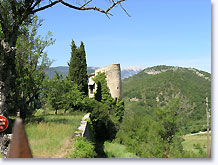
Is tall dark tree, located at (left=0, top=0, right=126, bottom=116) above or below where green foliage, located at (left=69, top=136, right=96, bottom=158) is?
above

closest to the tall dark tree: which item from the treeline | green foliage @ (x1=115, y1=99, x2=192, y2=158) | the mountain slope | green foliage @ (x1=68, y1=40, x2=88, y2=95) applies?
the treeline

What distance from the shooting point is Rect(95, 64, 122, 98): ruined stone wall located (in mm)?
13188

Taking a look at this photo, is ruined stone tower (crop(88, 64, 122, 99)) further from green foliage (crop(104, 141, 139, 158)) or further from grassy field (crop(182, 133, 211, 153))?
green foliage (crop(104, 141, 139, 158))

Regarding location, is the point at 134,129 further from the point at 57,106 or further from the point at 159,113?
the point at 57,106

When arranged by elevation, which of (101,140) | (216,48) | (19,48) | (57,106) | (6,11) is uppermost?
(6,11)

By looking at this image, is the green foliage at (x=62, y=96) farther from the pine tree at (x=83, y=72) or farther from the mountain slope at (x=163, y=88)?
the mountain slope at (x=163, y=88)

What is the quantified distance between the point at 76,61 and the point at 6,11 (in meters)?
8.43

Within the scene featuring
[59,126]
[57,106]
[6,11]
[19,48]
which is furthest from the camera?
[57,106]

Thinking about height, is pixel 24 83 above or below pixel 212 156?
above

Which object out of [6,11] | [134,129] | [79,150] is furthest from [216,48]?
[134,129]

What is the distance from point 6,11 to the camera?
4.73m

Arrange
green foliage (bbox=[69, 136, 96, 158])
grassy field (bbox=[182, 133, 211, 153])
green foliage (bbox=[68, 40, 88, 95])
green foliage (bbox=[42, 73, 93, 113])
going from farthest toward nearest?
1. green foliage (bbox=[68, 40, 88, 95])
2. green foliage (bbox=[42, 73, 93, 113])
3. grassy field (bbox=[182, 133, 211, 153])
4. green foliage (bbox=[69, 136, 96, 158])

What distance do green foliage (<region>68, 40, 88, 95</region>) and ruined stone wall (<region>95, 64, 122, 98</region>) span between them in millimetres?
1362

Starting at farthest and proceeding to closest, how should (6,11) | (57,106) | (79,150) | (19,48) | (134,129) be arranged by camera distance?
(134,129) < (57,106) < (19,48) < (6,11) < (79,150)
